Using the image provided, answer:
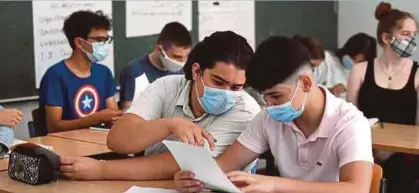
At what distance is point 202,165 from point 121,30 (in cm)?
299

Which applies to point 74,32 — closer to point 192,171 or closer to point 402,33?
point 402,33

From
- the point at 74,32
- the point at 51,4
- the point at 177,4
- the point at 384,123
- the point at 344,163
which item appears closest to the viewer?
the point at 344,163

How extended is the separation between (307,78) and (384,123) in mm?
1794

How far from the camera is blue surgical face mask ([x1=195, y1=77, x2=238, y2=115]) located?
2.37m

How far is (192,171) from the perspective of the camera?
6.73ft

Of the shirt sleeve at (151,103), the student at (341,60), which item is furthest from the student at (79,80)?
the student at (341,60)

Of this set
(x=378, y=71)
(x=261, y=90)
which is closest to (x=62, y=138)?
(x=261, y=90)

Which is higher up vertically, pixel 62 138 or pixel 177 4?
pixel 177 4

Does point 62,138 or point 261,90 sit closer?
point 261,90

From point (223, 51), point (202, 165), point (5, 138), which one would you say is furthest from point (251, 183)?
point (5, 138)

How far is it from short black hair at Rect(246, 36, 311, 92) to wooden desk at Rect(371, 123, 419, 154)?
1.19 meters

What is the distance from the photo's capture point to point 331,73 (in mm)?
5664

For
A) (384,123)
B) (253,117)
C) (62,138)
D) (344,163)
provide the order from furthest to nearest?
(384,123) < (62,138) < (253,117) < (344,163)

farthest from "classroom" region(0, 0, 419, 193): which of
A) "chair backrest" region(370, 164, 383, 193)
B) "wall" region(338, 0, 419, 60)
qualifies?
"wall" region(338, 0, 419, 60)
